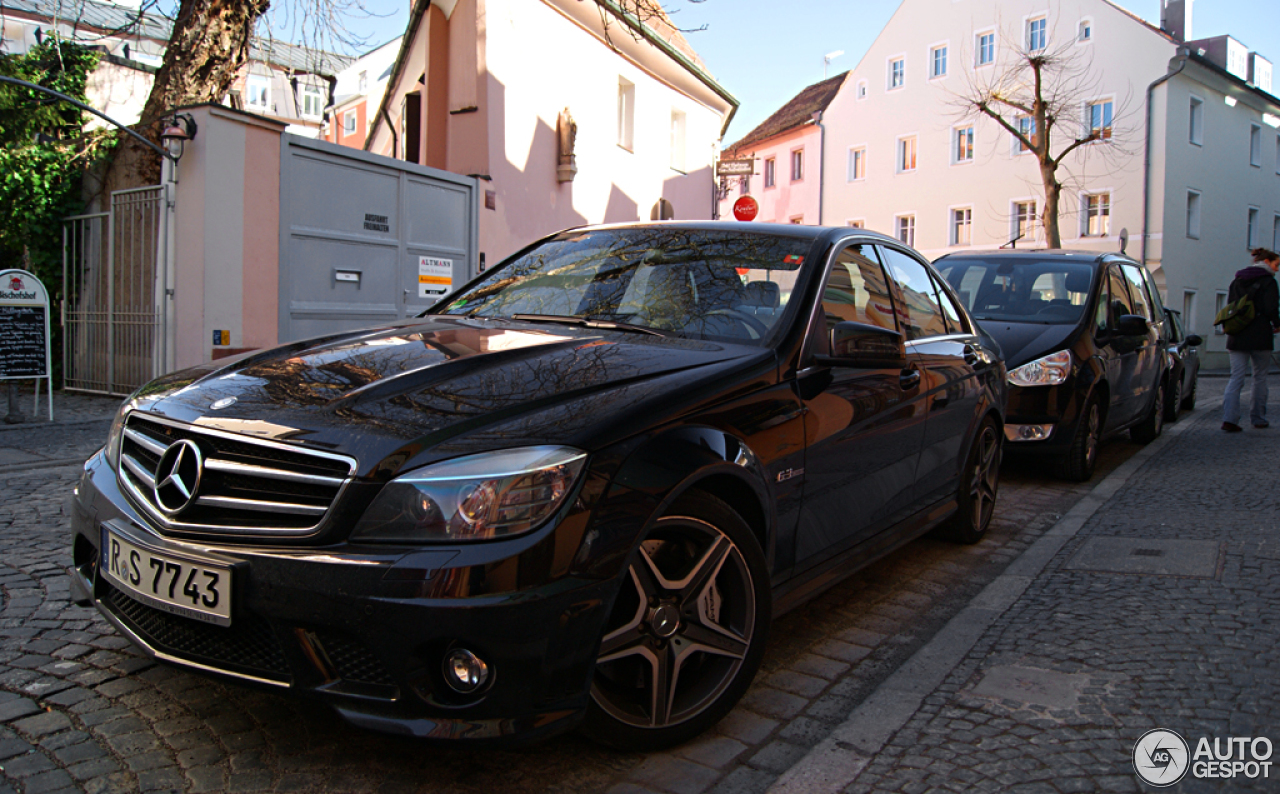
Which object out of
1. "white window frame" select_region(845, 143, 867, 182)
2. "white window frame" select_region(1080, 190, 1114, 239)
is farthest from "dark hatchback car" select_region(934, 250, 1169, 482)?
"white window frame" select_region(845, 143, 867, 182)

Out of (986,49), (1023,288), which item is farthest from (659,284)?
(986,49)

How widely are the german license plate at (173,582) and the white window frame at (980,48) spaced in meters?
38.9

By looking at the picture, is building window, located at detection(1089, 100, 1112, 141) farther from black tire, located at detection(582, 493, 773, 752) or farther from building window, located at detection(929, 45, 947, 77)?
black tire, located at detection(582, 493, 773, 752)

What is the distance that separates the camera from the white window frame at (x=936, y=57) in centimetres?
3806

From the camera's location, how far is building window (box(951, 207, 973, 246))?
37.1m

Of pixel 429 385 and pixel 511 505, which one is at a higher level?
pixel 429 385

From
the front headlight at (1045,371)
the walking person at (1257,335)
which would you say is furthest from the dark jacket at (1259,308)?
the front headlight at (1045,371)

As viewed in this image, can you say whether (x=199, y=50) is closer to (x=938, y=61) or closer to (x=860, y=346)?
(x=860, y=346)

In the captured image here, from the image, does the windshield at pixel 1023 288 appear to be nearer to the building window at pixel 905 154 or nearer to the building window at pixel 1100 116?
the building window at pixel 1100 116

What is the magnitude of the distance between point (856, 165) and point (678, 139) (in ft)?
67.8

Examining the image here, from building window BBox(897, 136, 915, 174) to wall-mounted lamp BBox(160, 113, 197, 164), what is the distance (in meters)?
33.3

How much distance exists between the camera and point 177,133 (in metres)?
10.2

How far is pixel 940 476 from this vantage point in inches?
182

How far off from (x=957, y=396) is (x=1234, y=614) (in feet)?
4.78
